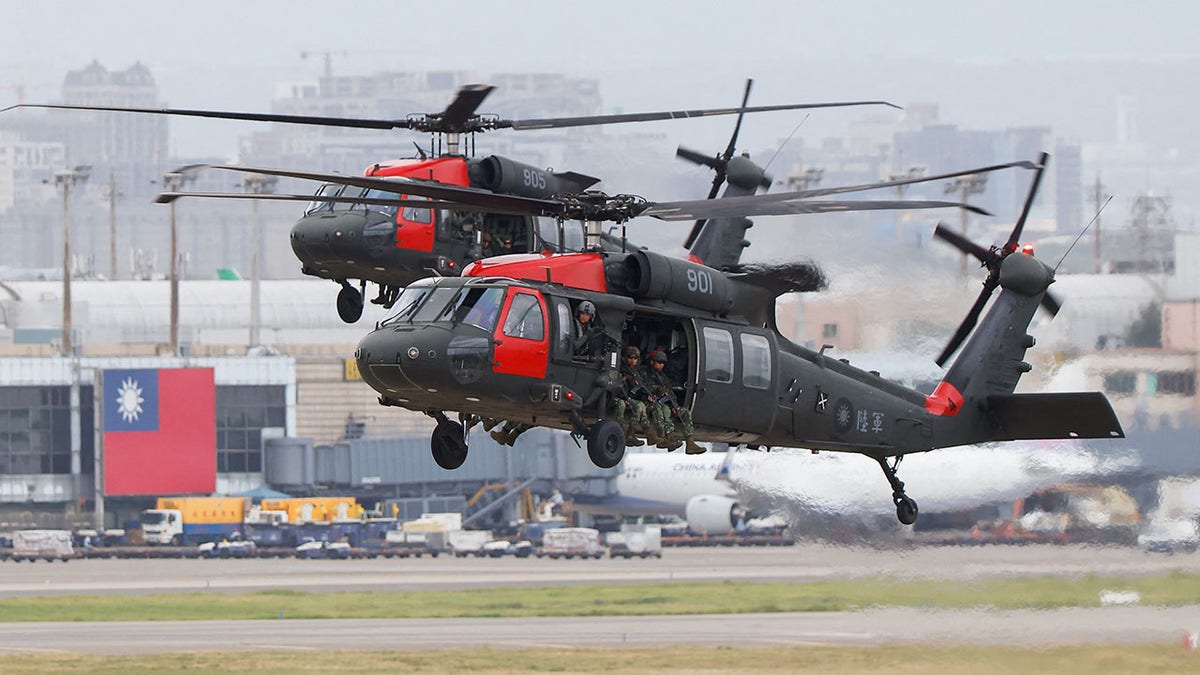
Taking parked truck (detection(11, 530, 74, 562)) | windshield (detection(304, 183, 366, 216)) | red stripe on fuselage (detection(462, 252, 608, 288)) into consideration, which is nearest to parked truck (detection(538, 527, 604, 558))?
parked truck (detection(11, 530, 74, 562))

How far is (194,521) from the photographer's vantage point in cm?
7581

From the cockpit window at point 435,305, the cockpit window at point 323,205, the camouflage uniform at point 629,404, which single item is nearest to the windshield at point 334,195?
the cockpit window at point 323,205

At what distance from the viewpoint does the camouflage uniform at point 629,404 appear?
22.6 m

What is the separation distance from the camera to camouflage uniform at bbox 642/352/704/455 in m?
23.0

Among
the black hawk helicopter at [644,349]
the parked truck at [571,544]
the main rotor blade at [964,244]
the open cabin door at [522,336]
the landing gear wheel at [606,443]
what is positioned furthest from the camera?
the parked truck at [571,544]

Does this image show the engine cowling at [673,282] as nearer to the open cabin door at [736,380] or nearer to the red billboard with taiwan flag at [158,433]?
the open cabin door at [736,380]

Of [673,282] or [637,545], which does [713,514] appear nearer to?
[637,545]

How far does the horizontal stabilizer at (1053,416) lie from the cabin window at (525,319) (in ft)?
26.4

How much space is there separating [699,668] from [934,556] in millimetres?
6747

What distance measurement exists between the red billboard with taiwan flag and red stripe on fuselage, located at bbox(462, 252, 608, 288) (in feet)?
206

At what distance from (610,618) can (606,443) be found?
29.3 metres

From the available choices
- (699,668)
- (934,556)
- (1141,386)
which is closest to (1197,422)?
(1141,386)

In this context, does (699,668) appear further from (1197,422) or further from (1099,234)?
(1099,234)

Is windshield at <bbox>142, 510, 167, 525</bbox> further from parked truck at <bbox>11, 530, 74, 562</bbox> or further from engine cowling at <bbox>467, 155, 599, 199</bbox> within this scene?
engine cowling at <bbox>467, 155, 599, 199</bbox>
